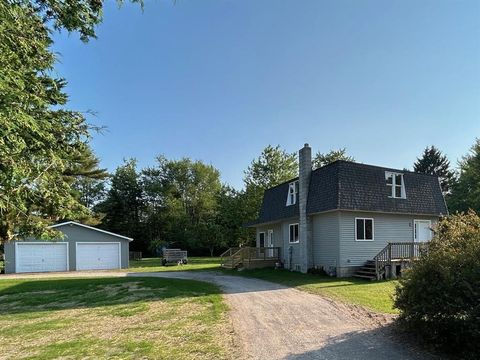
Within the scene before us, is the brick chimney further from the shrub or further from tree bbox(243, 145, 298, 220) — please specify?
tree bbox(243, 145, 298, 220)

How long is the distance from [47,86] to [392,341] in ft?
31.9

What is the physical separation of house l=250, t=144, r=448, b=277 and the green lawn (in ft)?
4.91

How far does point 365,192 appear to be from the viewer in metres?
18.2

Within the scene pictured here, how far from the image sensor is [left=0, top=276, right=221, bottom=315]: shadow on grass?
11.5 metres

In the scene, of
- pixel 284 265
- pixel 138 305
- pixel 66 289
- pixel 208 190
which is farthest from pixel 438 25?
pixel 208 190

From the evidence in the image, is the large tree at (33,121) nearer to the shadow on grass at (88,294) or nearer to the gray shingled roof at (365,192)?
the shadow on grass at (88,294)

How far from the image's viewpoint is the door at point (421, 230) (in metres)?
19.7

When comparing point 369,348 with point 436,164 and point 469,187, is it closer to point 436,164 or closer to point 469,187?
point 469,187

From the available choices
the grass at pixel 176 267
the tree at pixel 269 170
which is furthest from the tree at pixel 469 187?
the grass at pixel 176 267

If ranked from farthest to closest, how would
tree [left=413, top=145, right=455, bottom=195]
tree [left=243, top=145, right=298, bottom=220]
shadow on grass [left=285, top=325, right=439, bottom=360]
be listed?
1. tree [left=413, top=145, right=455, bottom=195]
2. tree [left=243, top=145, right=298, bottom=220]
3. shadow on grass [left=285, top=325, right=439, bottom=360]

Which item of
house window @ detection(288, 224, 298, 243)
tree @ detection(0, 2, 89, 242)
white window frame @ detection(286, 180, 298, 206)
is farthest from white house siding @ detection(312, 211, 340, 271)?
tree @ detection(0, 2, 89, 242)

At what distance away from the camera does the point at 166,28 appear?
1149 cm

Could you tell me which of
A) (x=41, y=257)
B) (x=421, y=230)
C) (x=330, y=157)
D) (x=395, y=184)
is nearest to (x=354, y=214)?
(x=395, y=184)

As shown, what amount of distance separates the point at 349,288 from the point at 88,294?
9452 millimetres
